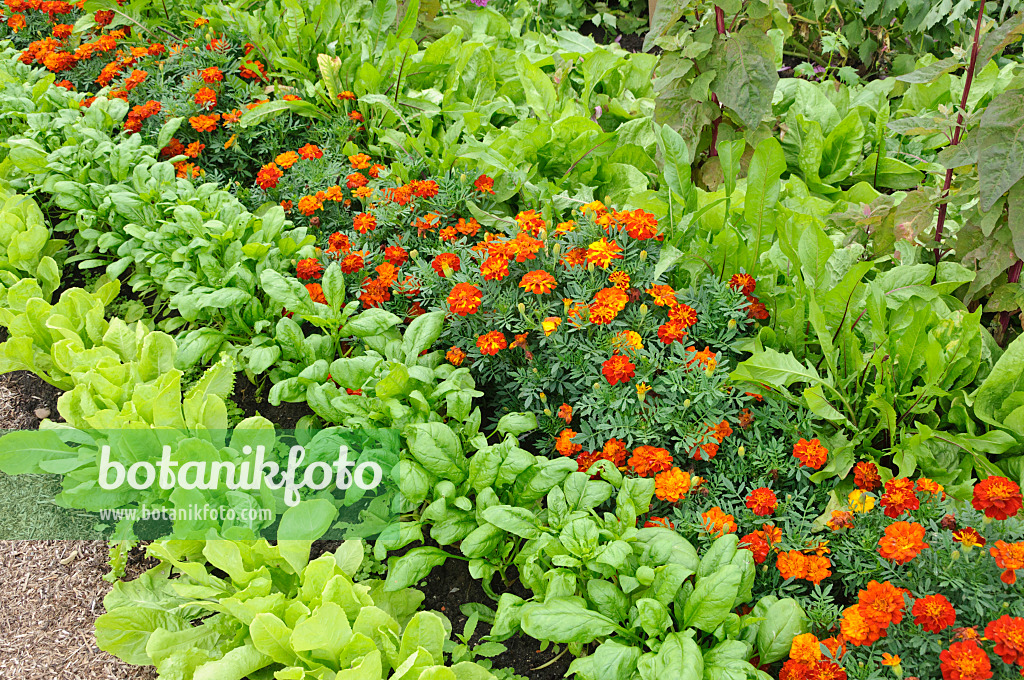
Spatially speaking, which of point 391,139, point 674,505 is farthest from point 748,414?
point 391,139

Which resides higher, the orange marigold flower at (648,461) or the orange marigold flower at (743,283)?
the orange marigold flower at (743,283)

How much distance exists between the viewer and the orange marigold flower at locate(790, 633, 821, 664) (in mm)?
1646

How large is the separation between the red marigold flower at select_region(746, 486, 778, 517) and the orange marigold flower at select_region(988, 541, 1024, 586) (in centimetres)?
48

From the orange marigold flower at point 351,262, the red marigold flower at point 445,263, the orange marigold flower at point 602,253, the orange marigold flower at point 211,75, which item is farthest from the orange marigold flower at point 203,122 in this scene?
the orange marigold flower at point 602,253

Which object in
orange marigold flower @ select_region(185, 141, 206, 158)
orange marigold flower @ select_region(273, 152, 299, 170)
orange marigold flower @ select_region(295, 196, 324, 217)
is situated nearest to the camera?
orange marigold flower @ select_region(295, 196, 324, 217)

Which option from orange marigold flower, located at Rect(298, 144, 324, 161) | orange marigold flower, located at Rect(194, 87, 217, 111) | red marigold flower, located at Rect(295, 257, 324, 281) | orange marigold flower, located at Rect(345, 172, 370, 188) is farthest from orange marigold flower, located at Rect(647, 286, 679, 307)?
orange marigold flower, located at Rect(194, 87, 217, 111)

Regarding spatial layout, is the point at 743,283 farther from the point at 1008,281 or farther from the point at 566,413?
the point at 1008,281

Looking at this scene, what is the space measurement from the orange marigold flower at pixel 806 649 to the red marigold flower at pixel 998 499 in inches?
19.3

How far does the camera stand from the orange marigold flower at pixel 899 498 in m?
1.81

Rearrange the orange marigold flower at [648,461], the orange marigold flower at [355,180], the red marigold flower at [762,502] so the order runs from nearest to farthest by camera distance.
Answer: the red marigold flower at [762,502] < the orange marigold flower at [648,461] < the orange marigold flower at [355,180]

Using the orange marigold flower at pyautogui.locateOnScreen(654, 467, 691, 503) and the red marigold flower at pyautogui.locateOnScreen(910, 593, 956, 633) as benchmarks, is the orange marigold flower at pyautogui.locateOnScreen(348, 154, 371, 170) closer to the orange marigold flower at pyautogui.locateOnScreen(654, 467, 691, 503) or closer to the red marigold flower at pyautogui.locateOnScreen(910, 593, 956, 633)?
the orange marigold flower at pyautogui.locateOnScreen(654, 467, 691, 503)

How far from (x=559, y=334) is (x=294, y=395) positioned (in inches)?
33.6

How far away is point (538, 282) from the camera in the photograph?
230 cm

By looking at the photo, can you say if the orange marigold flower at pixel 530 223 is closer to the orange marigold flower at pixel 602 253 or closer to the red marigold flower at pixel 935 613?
the orange marigold flower at pixel 602 253
